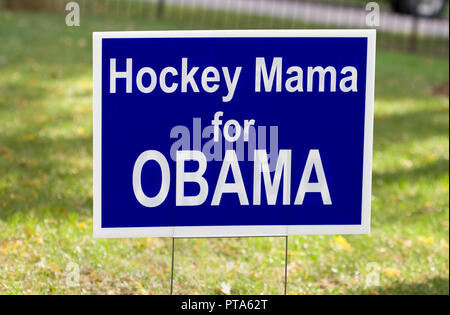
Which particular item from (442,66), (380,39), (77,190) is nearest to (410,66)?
(442,66)

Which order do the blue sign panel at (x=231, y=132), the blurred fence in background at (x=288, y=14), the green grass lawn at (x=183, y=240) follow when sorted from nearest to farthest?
the blue sign panel at (x=231, y=132) → the green grass lawn at (x=183, y=240) → the blurred fence in background at (x=288, y=14)

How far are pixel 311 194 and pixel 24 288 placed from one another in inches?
74.5

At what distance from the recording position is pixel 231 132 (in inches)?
144

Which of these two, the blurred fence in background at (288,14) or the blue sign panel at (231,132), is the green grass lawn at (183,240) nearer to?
the blue sign panel at (231,132)

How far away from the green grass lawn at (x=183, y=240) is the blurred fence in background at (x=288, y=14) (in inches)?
187

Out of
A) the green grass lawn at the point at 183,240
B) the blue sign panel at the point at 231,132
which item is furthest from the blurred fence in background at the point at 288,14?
the blue sign panel at the point at 231,132

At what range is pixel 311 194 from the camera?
3711 millimetres

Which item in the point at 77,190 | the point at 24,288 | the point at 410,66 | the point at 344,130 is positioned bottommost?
the point at 24,288

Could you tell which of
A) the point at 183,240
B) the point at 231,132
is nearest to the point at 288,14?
the point at 183,240

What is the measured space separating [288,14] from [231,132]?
12.5m

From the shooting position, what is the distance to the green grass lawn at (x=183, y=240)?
4.89 meters

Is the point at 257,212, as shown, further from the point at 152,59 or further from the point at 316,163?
the point at 152,59

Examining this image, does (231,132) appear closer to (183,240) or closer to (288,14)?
(183,240)

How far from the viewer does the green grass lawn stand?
4.89m
